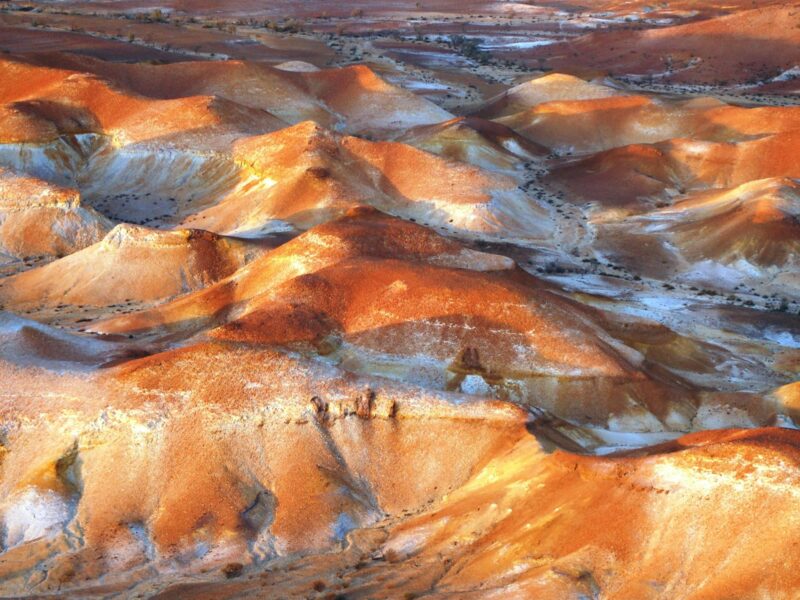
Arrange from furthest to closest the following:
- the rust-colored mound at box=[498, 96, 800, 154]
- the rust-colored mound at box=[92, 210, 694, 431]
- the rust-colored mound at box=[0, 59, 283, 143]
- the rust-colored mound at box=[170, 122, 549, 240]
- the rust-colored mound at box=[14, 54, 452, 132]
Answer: the rust-colored mound at box=[14, 54, 452, 132], the rust-colored mound at box=[498, 96, 800, 154], the rust-colored mound at box=[0, 59, 283, 143], the rust-colored mound at box=[170, 122, 549, 240], the rust-colored mound at box=[92, 210, 694, 431]

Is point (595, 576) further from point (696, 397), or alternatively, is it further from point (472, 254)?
point (472, 254)

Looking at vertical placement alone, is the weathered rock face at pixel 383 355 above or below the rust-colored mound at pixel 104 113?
below

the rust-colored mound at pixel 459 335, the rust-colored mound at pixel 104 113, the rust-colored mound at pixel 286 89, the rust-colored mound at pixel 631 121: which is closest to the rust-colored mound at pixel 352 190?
the rust-colored mound at pixel 104 113

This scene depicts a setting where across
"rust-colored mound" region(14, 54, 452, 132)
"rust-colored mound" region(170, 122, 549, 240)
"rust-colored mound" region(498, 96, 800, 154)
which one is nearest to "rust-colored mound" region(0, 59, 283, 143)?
"rust-colored mound" region(14, 54, 452, 132)

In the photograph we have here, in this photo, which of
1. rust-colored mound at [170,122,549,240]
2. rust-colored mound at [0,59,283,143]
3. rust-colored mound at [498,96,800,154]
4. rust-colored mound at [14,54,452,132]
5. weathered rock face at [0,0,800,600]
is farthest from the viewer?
rust-colored mound at [14,54,452,132]

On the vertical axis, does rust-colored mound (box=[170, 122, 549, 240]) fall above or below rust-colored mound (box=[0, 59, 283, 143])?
below

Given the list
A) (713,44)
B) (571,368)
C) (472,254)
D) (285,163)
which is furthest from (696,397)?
(713,44)

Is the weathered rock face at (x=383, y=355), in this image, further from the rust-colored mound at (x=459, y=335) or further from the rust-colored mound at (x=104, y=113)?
the rust-colored mound at (x=104, y=113)

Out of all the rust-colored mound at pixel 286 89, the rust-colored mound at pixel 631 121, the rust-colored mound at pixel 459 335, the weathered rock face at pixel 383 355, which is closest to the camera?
the weathered rock face at pixel 383 355

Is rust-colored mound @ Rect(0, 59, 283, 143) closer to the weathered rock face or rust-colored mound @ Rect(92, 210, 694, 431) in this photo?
the weathered rock face
